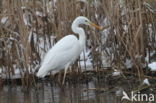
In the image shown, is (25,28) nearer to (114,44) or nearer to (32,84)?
(32,84)

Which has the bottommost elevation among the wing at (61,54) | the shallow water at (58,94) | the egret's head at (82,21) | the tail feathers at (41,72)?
the shallow water at (58,94)

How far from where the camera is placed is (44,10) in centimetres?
893

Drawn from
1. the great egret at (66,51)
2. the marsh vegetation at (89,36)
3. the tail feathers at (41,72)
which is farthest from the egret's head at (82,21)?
the tail feathers at (41,72)

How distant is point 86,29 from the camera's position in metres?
9.25

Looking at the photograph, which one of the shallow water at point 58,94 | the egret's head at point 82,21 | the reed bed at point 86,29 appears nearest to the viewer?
the shallow water at point 58,94

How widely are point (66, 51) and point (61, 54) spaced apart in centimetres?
11

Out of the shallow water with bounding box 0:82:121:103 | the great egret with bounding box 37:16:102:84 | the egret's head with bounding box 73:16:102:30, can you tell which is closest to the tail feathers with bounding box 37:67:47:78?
the great egret with bounding box 37:16:102:84

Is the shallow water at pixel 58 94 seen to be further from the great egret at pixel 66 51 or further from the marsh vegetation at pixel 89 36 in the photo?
the great egret at pixel 66 51

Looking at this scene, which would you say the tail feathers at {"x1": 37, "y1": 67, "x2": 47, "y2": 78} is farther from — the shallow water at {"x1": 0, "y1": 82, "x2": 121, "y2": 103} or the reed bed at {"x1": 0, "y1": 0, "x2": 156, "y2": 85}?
the shallow water at {"x1": 0, "y1": 82, "x2": 121, "y2": 103}

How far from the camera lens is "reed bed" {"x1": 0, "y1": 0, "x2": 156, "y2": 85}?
803cm

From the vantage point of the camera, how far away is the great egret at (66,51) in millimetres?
8242

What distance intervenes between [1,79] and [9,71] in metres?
0.22

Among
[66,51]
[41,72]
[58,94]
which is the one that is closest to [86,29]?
[66,51]

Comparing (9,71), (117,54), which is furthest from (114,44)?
(9,71)
